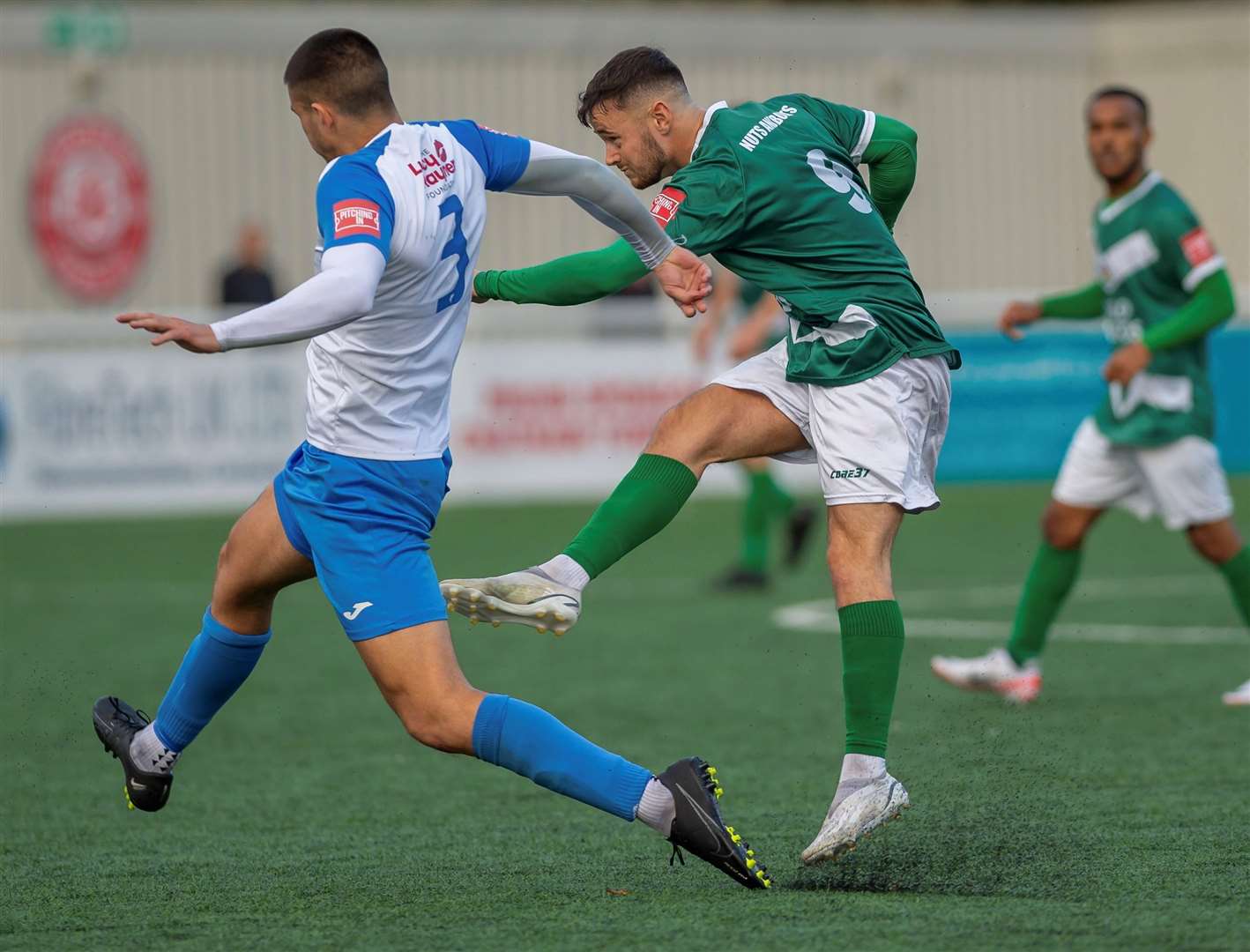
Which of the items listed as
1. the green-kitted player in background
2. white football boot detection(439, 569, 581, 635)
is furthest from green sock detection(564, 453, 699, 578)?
the green-kitted player in background

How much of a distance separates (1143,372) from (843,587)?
283cm

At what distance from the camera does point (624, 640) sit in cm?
916

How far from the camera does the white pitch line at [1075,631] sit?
877 cm

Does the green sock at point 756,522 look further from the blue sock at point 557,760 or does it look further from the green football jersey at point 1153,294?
the blue sock at point 557,760

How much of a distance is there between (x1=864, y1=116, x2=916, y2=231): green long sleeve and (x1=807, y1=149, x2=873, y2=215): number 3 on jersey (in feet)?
0.53

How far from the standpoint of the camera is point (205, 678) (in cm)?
505

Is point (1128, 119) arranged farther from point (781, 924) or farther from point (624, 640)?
point (781, 924)

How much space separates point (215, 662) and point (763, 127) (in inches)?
75.8

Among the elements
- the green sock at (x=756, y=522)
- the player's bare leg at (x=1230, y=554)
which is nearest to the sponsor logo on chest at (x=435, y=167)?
the player's bare leg at (x=1230, y=554)

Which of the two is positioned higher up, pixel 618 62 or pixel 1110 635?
pixel 618 62

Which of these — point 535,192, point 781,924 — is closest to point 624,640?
point 535,192

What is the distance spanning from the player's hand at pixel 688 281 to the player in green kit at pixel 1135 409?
2.69m

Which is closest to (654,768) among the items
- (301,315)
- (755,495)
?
(301,315)

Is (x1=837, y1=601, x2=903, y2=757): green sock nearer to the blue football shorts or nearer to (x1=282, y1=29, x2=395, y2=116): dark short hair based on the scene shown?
the blue football shorts
